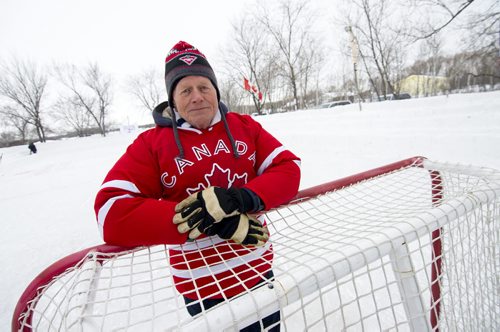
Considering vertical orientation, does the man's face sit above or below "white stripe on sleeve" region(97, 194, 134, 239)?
above

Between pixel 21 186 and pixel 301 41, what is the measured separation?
53.5ft

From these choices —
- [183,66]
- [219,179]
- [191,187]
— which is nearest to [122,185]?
[191,187]

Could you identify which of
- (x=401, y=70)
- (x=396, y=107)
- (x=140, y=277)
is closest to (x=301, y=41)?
(x=401, y=70)

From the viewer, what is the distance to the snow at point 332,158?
240 centimetres

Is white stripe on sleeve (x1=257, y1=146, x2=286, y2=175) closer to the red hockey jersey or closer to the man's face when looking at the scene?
the red hockey jersey

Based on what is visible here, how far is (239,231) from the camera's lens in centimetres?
80

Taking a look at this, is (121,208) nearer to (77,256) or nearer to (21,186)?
(77,256)

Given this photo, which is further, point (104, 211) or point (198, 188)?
point (198, 188)

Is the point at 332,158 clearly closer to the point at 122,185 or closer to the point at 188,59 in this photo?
the point at 188,59

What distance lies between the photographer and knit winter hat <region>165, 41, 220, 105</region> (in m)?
1.02

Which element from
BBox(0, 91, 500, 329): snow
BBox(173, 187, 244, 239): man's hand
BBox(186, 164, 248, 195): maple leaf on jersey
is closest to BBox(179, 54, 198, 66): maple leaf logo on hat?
BBox(186, 164, 248, 195): maple leaf on jersey

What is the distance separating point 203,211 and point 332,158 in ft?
13.6

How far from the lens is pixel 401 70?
720 inches

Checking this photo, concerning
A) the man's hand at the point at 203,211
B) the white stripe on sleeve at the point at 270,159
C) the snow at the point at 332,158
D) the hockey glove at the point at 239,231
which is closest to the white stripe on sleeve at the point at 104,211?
the man's hand at the point at 203,211
